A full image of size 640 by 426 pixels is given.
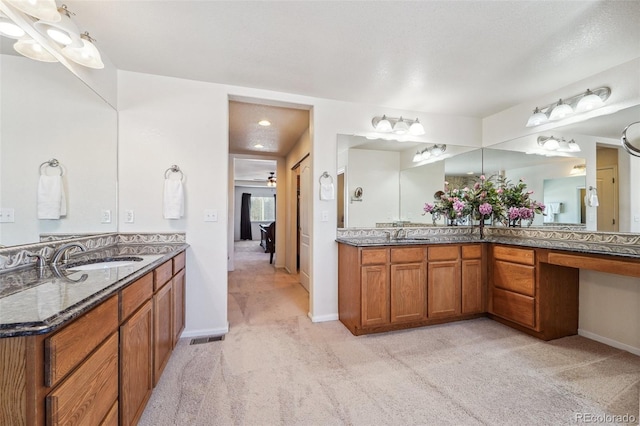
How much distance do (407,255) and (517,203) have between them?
161 cm

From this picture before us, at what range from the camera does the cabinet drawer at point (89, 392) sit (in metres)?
0.81

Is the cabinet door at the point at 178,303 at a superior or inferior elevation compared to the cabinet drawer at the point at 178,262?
inferior

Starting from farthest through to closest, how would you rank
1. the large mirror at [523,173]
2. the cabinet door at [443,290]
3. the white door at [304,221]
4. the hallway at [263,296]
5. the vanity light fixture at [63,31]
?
the white door at [304,221] → the hallway at [263,296] → the cabinet door at [443,290] → the large mirror at [523,173] → the vanity light fixture at [63,31]

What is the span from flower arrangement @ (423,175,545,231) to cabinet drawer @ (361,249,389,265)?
1196 millimetres

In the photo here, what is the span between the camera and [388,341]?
2535mm

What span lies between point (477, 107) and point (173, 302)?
3.77 m

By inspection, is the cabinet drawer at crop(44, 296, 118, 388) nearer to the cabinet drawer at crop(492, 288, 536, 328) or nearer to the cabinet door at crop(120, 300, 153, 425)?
the cabinet door at crop(120, 300, 153, 425)

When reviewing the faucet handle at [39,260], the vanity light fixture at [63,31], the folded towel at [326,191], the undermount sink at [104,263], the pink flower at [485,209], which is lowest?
the undermount sink at [104,263]

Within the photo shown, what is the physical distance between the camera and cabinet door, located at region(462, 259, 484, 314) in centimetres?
297

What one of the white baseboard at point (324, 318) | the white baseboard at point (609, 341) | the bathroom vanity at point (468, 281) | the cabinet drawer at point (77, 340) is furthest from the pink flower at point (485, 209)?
the cabinet drawer at point (77, 340)

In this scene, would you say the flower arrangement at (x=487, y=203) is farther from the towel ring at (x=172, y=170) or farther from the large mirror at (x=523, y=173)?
the towel ring at (x=172, y=170)

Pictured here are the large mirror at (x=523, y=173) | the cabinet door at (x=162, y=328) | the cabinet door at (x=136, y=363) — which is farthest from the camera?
the large mirror at (x=523, y=173)

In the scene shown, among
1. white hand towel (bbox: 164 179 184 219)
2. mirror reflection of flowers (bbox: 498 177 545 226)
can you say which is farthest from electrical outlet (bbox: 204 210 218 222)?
mirror reflection of flowers (bbox: 498 177 545 226)

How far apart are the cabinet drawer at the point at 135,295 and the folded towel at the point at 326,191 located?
1803 mm
